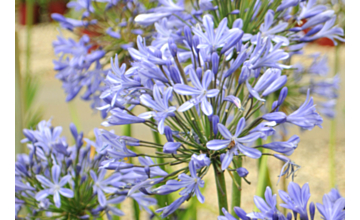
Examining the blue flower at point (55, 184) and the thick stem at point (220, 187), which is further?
the blue flower at point (55, 184)

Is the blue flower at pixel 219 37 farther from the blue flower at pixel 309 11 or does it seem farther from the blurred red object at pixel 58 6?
the blurred red object at pixel 58 6

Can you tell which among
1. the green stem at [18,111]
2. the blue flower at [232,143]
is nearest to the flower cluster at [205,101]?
the blue flower at [232,143]

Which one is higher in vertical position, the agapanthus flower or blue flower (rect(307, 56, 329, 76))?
blue flower (rect(307, 56, 329, 76))

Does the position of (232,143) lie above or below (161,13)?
below

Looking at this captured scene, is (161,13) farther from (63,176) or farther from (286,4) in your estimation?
(63,176)

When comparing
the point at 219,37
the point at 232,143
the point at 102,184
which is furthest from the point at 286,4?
the point at 102,184

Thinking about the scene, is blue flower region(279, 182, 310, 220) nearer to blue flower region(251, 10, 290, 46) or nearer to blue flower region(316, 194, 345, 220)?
blue flower region(316, 194, 345, 220)

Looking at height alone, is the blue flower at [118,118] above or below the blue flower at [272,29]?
below

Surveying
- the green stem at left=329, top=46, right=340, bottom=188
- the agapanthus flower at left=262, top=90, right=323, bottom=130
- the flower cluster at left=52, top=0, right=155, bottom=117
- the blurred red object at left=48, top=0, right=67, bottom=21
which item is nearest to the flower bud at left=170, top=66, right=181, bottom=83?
the agapanthus flower at left=262, top=90, right=323, bottom=130
